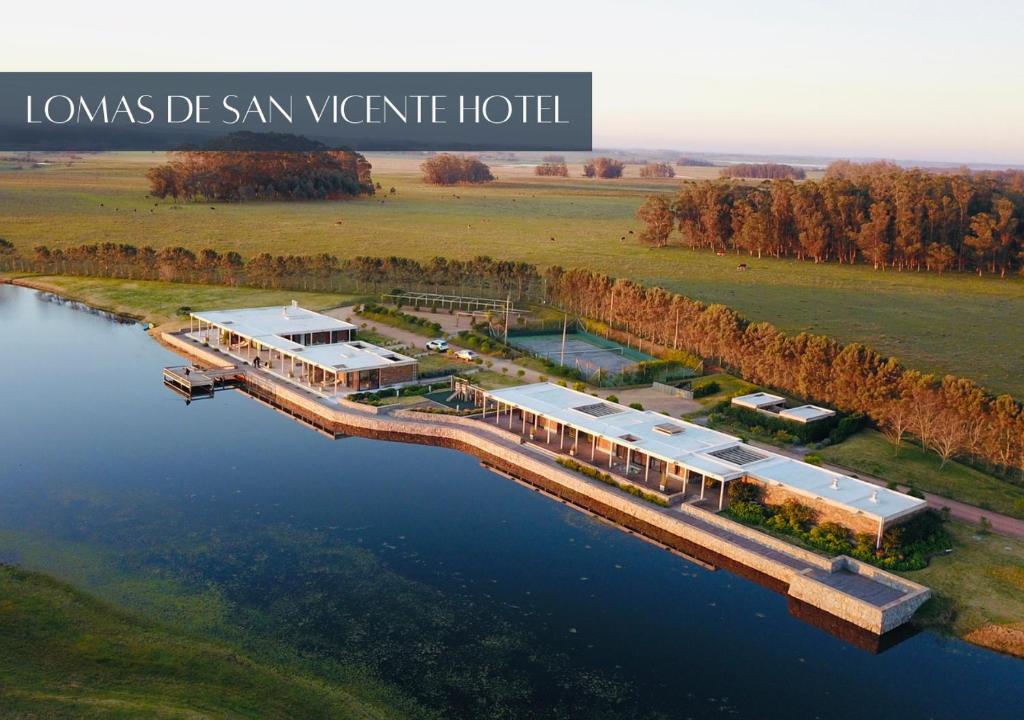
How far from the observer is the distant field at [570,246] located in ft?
219

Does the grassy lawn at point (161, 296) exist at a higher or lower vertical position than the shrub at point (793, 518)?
higher

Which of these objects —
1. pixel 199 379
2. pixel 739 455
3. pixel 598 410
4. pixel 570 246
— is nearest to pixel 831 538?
pixel 739 455

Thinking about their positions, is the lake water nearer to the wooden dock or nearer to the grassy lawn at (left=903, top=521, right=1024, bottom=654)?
the grassy lawn at (left=903, top=521, right=1024, bottom=654)

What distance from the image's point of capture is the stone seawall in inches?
1173

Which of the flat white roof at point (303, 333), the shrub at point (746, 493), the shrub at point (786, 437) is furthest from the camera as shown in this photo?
the flat white roof at point (303, 333)

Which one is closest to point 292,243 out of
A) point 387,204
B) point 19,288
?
point 19,288

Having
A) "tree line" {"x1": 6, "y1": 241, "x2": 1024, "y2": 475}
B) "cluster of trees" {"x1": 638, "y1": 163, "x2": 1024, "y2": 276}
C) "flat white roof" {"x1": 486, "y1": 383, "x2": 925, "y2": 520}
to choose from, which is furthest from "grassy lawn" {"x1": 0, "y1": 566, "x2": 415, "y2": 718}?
"cluster of trees" {"x1": 638, "y1": 163, "x2": 1024, "y2": 276}

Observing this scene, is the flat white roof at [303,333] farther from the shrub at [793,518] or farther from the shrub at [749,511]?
the shrub at [793,518]

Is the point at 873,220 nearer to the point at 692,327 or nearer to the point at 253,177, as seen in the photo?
the point at 692,327

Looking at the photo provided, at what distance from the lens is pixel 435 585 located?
3066 cm

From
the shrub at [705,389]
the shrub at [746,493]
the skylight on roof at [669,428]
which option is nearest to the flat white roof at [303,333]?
the shrub at [705,389]

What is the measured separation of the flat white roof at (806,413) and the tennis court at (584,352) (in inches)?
491

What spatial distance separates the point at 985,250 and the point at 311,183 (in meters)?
103

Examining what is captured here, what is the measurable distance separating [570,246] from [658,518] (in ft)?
249
